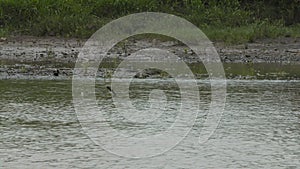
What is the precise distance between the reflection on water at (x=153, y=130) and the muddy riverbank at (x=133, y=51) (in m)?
3.55

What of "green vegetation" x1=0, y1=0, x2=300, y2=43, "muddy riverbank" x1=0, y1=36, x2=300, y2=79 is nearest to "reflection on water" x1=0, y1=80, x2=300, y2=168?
"muddy riverbank" x1=0, y1=36, x2=300, y2=79

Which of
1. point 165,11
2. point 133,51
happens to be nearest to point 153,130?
point 133,51

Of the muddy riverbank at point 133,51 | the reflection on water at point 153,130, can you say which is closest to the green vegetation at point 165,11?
the muddy riverbank at point 133,51

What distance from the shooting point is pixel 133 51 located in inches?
1075

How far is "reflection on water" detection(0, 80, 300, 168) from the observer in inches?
426

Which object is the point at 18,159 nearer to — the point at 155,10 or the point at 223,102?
the point at 223,102

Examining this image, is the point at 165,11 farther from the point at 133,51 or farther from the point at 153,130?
the point at 153,130

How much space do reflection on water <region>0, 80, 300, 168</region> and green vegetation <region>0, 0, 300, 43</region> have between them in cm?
1025

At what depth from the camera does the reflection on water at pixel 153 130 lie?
35.5 feet

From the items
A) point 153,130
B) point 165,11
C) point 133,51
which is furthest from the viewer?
point 165,11

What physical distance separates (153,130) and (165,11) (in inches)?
742

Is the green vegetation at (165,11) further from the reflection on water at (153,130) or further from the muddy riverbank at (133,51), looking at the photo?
the reflection on water at (153,130)

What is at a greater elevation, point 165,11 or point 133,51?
point 165,11

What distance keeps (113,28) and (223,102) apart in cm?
1375
